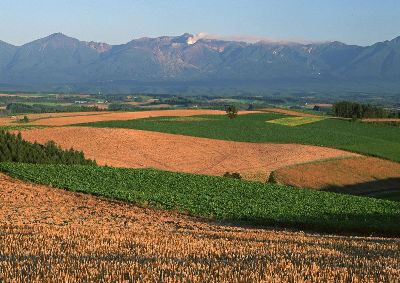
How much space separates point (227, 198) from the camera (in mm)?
38219

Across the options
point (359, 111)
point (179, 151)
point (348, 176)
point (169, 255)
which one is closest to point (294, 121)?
point (359, 111)

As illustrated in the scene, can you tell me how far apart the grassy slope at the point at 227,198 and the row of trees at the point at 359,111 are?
96.2 meters

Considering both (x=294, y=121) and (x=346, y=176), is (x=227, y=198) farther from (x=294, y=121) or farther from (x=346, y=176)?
(x=294, y=121)

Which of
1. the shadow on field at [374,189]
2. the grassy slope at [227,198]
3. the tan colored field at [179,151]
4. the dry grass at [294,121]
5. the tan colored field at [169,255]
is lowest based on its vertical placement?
the shadow on field at [374,189]

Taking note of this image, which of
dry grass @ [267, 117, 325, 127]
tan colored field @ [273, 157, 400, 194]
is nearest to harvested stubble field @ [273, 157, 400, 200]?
tan colored field @ [273, 157, 400, 194]

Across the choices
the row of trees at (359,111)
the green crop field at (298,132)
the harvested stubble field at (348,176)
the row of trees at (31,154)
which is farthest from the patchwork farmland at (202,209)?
the row of trees at (359,111)

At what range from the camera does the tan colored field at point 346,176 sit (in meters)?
59.3

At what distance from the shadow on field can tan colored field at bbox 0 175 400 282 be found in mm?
32340

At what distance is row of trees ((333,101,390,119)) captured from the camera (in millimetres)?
139125

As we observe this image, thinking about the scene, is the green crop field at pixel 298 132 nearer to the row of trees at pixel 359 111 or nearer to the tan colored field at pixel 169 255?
→ the row of trees at pixel 359 111

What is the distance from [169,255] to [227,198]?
70.0 ft

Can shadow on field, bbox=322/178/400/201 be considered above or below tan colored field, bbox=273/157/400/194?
below

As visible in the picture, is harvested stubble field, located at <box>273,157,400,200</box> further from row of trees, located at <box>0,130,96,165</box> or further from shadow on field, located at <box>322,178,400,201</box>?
row of trees, located at <box>0,130,96,165</box>

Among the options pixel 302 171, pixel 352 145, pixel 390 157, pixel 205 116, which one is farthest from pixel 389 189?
pixel 205 116
